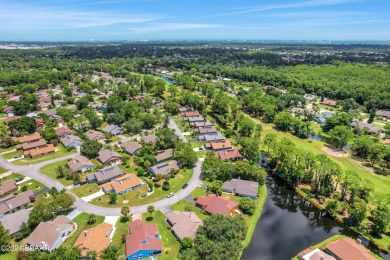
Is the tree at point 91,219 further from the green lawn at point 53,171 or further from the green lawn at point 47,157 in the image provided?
the green lawn at point 47,157

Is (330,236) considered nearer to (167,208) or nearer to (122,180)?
(167,208)

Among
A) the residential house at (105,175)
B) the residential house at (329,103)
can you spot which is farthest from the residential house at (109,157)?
the residential house at (329,103)

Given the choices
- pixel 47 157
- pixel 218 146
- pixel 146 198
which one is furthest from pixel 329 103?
pixel 47 157

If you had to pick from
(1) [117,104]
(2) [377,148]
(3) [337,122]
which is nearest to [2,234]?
(1) [117,104]

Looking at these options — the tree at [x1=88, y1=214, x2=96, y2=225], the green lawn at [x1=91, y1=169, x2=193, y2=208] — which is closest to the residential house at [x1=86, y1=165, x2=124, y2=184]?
the green lawn at [x1=91, y1=169, x2=193, y2=208]

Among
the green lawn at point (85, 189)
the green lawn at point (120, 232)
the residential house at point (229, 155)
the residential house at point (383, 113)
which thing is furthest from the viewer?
the residential house at point (383, 113)

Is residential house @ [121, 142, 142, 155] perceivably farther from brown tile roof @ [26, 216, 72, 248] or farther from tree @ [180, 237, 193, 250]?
tree @ [180, 237, 193, 250]
